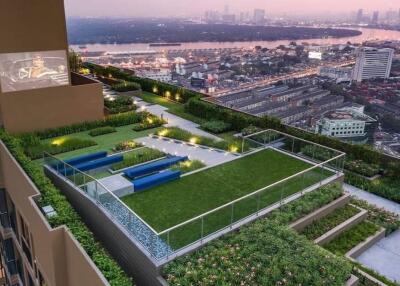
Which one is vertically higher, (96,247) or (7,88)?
(7,88)

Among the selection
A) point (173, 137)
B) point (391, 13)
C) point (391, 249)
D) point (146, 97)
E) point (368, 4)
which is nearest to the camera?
point (391, 249)

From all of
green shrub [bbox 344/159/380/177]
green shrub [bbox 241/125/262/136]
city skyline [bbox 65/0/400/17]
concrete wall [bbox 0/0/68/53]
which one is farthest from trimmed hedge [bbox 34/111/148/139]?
city skyline [bbox 65/0/400/17]

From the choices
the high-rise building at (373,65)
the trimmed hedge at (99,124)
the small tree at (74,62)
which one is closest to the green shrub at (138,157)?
the trimmed hedge at (99,124)

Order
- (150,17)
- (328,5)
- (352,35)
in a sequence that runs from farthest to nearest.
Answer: (150,17)
(328,5)
(352,35)

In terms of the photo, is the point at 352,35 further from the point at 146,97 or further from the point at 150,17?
the point at 150,17

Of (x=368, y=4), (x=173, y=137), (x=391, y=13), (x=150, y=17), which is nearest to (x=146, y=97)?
(x=173, y=137)

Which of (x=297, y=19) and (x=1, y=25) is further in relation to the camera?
(x=297, y=19)

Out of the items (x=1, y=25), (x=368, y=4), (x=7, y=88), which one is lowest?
(x=7, y=88)
